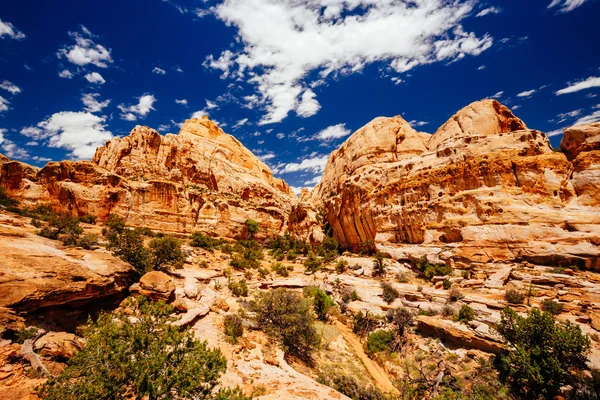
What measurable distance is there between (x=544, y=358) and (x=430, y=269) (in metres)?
12.7

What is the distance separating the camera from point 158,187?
38469mm

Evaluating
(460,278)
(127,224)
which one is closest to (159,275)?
(460,278)

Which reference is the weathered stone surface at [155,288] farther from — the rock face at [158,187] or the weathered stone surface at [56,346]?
the rock face at [158,187]

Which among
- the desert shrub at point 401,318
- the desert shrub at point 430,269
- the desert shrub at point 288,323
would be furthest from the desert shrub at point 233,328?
the desert shrub at point 430,269

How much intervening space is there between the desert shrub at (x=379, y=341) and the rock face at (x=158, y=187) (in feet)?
99.8

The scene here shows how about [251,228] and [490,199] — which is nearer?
[490,199]

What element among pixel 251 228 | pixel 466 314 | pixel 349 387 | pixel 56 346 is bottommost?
pixel 349 387

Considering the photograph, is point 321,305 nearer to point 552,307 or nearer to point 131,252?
point 131,252

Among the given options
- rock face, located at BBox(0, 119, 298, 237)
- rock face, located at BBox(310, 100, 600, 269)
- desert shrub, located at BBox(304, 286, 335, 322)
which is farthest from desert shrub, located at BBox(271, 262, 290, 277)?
rock face, located at BBox(0, 119, 298, 237)

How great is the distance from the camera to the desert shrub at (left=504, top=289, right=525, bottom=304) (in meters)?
16.9

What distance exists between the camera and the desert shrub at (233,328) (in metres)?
12.5

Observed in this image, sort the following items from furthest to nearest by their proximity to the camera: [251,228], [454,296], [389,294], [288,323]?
[251,228] → [389,294] → [454,296] → [288,323]

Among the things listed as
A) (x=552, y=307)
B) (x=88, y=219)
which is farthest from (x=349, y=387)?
(x=88, y=219)

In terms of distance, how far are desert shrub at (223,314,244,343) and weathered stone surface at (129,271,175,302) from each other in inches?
135
